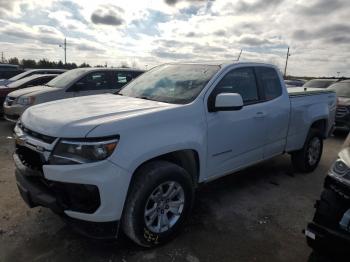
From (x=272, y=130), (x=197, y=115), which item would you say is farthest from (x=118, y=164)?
(x=272, y=130)

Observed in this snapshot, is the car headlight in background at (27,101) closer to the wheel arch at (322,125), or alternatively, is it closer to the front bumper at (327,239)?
the wheel arch at (322,125)

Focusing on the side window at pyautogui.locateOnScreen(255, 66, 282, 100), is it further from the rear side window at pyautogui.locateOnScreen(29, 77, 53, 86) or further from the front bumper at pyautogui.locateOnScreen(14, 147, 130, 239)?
the rear side window at pyautogui.locateOnScreen(29, 77, 53, 86)

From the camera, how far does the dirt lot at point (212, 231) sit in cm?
301

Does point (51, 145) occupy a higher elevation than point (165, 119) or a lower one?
lower

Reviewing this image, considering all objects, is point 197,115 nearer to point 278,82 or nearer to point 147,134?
point 147,134

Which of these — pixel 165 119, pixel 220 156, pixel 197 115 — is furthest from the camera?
pixel 220 156

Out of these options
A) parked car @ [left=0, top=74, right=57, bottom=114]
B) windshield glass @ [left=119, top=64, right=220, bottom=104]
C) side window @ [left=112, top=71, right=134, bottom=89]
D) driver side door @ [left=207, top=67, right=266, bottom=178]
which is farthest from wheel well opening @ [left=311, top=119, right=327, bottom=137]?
parked car @ [left=0, top=74, right=57, bottom=114]

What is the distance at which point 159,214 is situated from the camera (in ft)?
10.2

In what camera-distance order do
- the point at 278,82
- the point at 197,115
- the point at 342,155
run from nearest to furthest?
the point at 342,155 → the point at 197,115 → the point at 278,82

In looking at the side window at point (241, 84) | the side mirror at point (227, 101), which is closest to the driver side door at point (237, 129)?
the side window at point (241, 84)

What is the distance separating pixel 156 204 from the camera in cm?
305

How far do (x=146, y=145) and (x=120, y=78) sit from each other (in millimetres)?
6654

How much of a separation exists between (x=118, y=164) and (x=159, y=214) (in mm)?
797

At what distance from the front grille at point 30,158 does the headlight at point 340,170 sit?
7.92ft
